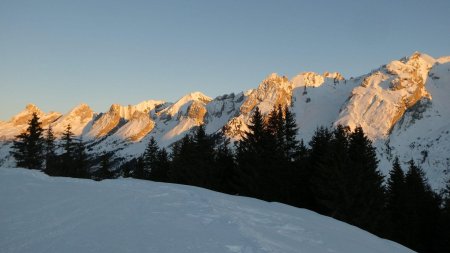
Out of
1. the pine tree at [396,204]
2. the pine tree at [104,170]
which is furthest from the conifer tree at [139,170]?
the pine tree at [396,204]

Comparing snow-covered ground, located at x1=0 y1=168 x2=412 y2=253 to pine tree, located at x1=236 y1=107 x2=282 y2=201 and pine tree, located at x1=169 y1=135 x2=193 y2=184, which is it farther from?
pine tree, located at x1=169 y1=135 x2=193 y2=184

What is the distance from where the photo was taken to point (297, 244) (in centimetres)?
842

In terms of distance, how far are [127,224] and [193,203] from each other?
8.61 ft

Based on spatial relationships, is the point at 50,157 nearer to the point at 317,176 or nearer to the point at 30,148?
the point at 30,148

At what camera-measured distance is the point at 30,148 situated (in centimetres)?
5212

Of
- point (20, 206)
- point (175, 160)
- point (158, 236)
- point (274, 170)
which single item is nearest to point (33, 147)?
point (175, 160)

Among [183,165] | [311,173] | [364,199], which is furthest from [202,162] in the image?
[364,199]

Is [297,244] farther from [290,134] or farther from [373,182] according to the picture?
[290,134]

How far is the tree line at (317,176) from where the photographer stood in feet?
108

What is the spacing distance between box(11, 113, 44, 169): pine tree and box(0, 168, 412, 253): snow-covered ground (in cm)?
4236

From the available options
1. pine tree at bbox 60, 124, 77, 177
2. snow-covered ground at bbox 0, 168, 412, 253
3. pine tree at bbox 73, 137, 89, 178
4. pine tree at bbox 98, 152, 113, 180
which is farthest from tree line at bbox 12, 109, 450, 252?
snow-covered ground at bbox 0, 168, 412, 253

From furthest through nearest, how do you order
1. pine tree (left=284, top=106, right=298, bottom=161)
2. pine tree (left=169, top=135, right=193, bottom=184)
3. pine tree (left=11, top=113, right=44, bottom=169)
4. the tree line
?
pine tree (left=11, top=113, right=44, bottom=169) → pine tree (left=169, top=135, right=193, bottom=184) → pine tree (left=284, top=106, right=298, bottom=161) → the tree line

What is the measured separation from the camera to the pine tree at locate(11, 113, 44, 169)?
51.6 meters

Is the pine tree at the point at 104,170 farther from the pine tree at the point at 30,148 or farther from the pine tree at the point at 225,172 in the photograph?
the pine tree at the point at 225,172
